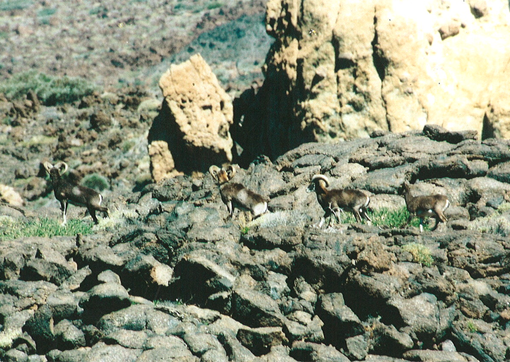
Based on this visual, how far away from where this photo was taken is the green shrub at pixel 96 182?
28109 millimetres

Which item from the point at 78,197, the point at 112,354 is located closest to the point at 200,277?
the point at 112,354

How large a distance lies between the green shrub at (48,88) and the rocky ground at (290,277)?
26997mm

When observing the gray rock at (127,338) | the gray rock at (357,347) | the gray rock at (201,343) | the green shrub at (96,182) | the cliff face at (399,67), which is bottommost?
the green shrub at (96,182)

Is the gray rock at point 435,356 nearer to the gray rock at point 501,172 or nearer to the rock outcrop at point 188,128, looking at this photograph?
the gray rock at point 501,172

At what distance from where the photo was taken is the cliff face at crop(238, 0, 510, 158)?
1934 cm

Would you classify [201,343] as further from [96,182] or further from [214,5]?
[214,5]

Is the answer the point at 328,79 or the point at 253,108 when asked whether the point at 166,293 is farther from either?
the point at 253,108

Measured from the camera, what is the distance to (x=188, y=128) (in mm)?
23359

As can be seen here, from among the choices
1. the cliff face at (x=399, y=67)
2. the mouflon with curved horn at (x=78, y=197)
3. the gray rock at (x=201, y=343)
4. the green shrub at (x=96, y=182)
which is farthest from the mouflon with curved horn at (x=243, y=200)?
the green shrub at (x=96, y=182)

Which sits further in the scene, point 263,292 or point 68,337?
point 263,292

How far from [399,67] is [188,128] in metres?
9.05

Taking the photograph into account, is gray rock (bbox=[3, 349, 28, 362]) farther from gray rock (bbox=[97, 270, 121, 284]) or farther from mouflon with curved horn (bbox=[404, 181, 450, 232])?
mouflon with curved horn (bbox=[404, 181, 450, 232])

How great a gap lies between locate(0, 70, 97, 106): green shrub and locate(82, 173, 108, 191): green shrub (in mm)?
15911

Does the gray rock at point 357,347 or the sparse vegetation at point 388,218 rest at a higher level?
the sparse vegetation at point 388,218
